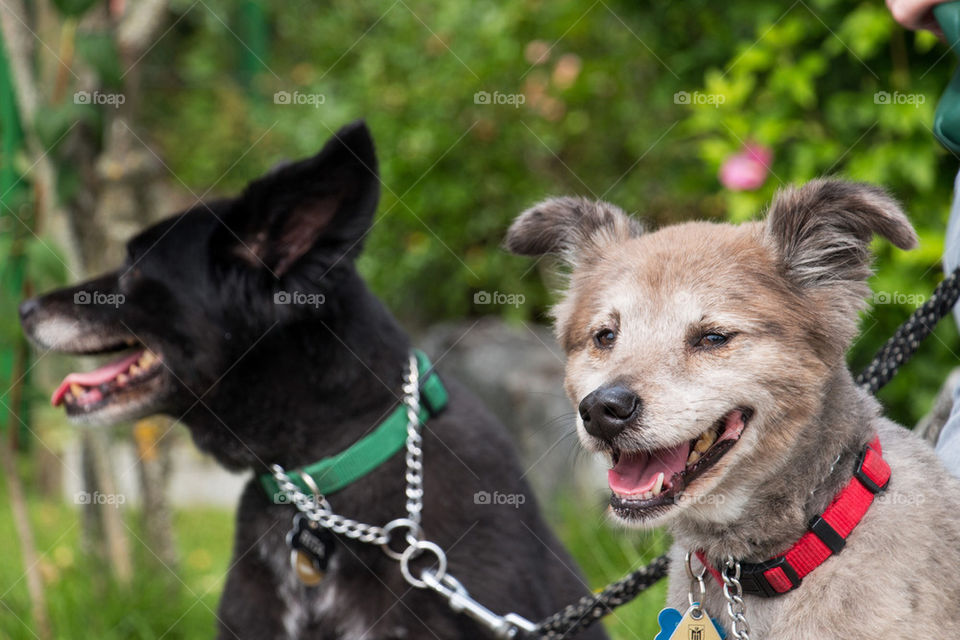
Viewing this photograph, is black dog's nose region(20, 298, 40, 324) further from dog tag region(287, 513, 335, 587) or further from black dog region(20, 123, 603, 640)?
dog tag region(287, 513, 335, 587)

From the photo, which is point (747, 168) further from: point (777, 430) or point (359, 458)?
point (777, 430)

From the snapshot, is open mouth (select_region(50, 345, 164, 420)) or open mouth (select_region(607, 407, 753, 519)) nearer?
open mouth (select_region(607, 407, 753, 519))

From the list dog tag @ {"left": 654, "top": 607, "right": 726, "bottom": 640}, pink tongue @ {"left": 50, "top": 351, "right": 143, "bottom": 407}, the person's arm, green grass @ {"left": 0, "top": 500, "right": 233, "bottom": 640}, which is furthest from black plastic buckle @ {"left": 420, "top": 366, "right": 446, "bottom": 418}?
green grass @ {"left": 0, "top": 500, "right": 233, "bottom": 640}

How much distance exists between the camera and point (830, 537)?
1968 millimetres

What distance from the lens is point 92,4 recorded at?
390cm

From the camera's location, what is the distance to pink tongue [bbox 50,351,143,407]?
312cm

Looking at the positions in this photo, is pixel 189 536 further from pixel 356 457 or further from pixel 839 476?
pixel 839 476

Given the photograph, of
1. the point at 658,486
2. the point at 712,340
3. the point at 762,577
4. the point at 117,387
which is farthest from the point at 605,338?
the point at 117,387

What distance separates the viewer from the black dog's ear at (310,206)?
2875mm

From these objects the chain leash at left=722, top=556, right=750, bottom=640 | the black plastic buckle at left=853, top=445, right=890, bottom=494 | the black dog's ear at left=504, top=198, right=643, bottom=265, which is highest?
the black dog's ear at left=504, top=198, right=643, bottom=265

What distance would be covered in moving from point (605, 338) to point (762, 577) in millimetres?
673

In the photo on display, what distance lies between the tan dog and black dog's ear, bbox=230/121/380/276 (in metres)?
0.93

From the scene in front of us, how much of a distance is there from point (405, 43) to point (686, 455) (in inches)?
220

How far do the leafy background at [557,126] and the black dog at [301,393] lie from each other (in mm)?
929
